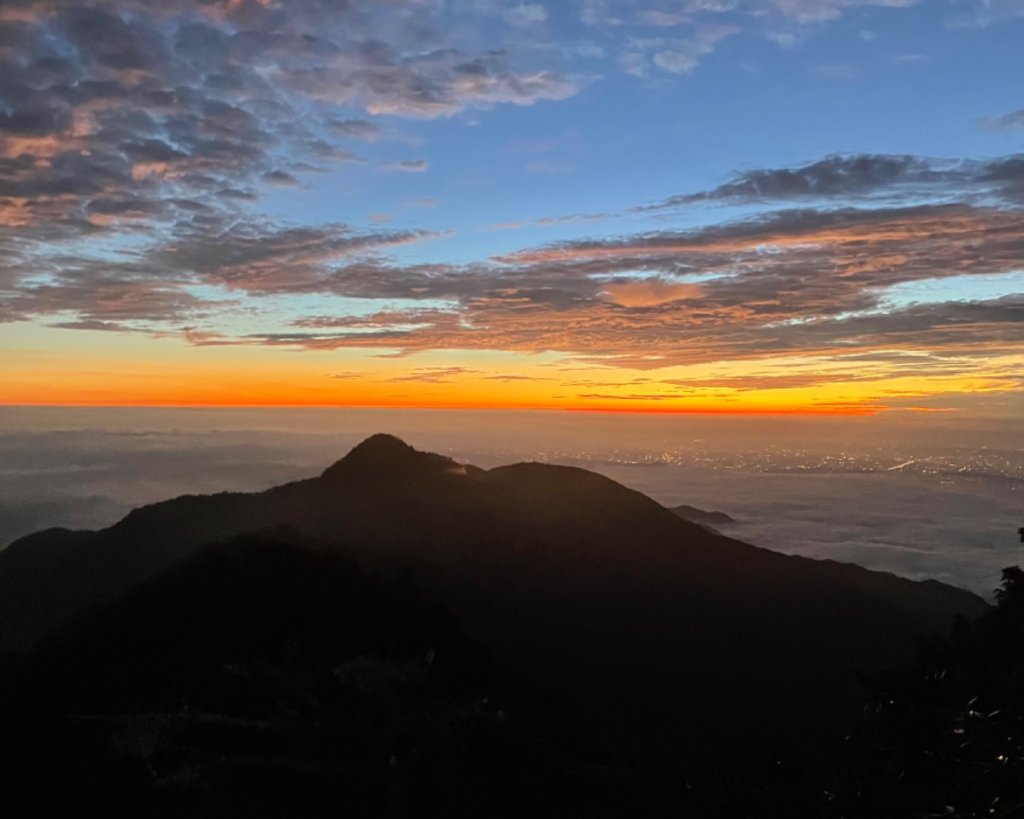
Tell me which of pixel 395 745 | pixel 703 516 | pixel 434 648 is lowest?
pixel 703 516

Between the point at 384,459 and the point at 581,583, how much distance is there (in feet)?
67.0

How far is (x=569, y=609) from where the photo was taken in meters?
44.9

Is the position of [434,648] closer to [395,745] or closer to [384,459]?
[395,745]

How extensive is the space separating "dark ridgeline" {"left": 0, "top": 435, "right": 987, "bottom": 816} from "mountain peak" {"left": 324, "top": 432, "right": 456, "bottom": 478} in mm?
239

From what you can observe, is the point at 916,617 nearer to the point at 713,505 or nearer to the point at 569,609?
the point at 569,609

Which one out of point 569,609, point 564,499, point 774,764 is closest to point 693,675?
point 569,609

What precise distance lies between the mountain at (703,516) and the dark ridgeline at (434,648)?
113 feet

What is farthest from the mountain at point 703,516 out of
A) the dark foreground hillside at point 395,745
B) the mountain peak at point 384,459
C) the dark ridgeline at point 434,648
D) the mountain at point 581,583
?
the dark foreground hillside at point 395,745

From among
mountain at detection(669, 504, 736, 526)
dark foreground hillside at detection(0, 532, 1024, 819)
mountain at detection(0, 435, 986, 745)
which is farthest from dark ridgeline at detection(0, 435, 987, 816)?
mountain at detection(669, 504, 736, 526)

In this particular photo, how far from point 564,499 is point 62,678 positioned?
42.1m

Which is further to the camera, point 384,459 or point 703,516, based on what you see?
point 703,516

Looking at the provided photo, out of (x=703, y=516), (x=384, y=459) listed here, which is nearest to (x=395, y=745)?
(x=384, y=459)

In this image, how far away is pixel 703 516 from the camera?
104438 mm

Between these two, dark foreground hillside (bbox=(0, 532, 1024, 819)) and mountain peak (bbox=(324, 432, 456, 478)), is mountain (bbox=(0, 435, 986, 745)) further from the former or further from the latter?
dark foreground hillside (bbox=(0, 532, 1024, 819))
